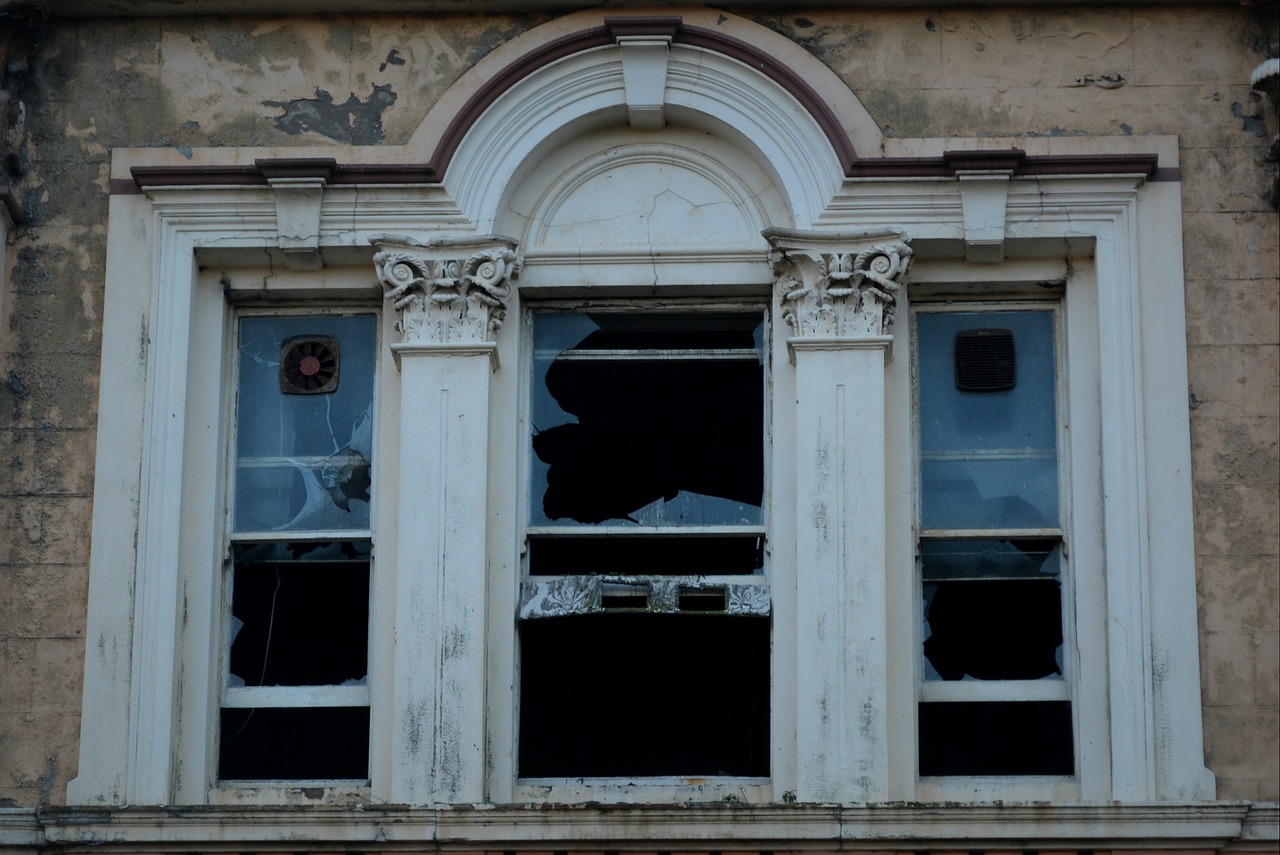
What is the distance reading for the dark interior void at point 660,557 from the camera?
1067cm

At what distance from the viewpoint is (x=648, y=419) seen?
10.9 meters

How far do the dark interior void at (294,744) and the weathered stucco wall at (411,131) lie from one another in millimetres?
725

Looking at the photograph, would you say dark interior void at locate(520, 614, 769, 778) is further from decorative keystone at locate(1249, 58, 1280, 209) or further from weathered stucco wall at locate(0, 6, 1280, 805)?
decorative keystone at locate(1249, 58, 1280, 209)

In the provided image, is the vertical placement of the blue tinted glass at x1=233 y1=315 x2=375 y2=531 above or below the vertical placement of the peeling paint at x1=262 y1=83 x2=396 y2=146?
below

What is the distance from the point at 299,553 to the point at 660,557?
5.51 ft

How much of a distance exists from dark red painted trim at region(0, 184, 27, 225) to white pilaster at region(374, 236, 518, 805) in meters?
1.68

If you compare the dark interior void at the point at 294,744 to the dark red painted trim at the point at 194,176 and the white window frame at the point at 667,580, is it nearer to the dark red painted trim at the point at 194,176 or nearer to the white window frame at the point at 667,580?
the white window frame at the point at 667,580

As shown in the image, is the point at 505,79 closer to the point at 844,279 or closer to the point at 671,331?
the point at 671,331

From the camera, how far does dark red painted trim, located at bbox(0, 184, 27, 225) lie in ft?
35.1

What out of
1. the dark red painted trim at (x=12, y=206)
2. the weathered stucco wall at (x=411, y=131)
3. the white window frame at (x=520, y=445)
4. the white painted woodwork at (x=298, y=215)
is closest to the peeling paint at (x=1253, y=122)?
the weathered stucco wall at (x=411, y=131)

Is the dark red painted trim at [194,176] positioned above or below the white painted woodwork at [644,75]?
below

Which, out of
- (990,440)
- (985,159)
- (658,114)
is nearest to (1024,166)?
(985,159)

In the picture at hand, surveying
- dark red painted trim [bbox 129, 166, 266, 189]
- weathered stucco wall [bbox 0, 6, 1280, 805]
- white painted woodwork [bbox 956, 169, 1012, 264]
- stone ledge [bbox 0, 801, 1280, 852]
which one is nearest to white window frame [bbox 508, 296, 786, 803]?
stone ledge [bbox 0, 801, 1280, 852]

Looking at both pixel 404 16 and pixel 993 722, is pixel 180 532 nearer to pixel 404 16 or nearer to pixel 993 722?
pixel 404 16
